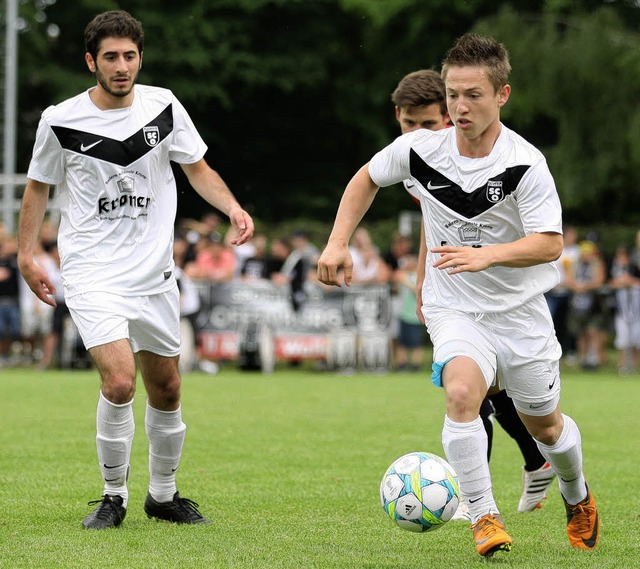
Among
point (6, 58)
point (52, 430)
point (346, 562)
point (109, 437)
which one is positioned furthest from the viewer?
point (6, 58)

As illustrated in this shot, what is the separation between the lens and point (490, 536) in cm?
557

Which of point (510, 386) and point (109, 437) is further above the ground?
point (510, 386)

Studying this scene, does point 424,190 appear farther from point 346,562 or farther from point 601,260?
point 601,260

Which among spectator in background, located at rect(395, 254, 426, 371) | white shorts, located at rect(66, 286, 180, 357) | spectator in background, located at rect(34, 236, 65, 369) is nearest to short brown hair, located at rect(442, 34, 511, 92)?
white shorts, located at rect(66, 286, 180, 357)

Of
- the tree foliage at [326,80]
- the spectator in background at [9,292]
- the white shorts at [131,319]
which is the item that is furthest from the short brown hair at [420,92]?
the tree foliage at [326,80]

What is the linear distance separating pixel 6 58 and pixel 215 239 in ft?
29.9

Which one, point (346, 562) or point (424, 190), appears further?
point (424, 190)

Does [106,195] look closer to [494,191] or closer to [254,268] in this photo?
[494,191]

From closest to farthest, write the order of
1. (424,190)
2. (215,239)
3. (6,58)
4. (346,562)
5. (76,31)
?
(346,562), (424,190), (215,239), (6,58), (76,31)

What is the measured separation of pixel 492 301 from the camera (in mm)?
6055

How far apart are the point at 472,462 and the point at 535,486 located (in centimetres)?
176

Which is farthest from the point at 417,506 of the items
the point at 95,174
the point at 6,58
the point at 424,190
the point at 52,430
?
the point at 6,58

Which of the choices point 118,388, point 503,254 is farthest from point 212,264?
point 503,254

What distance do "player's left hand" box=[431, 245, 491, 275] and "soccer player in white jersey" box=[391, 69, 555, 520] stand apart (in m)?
1.73
